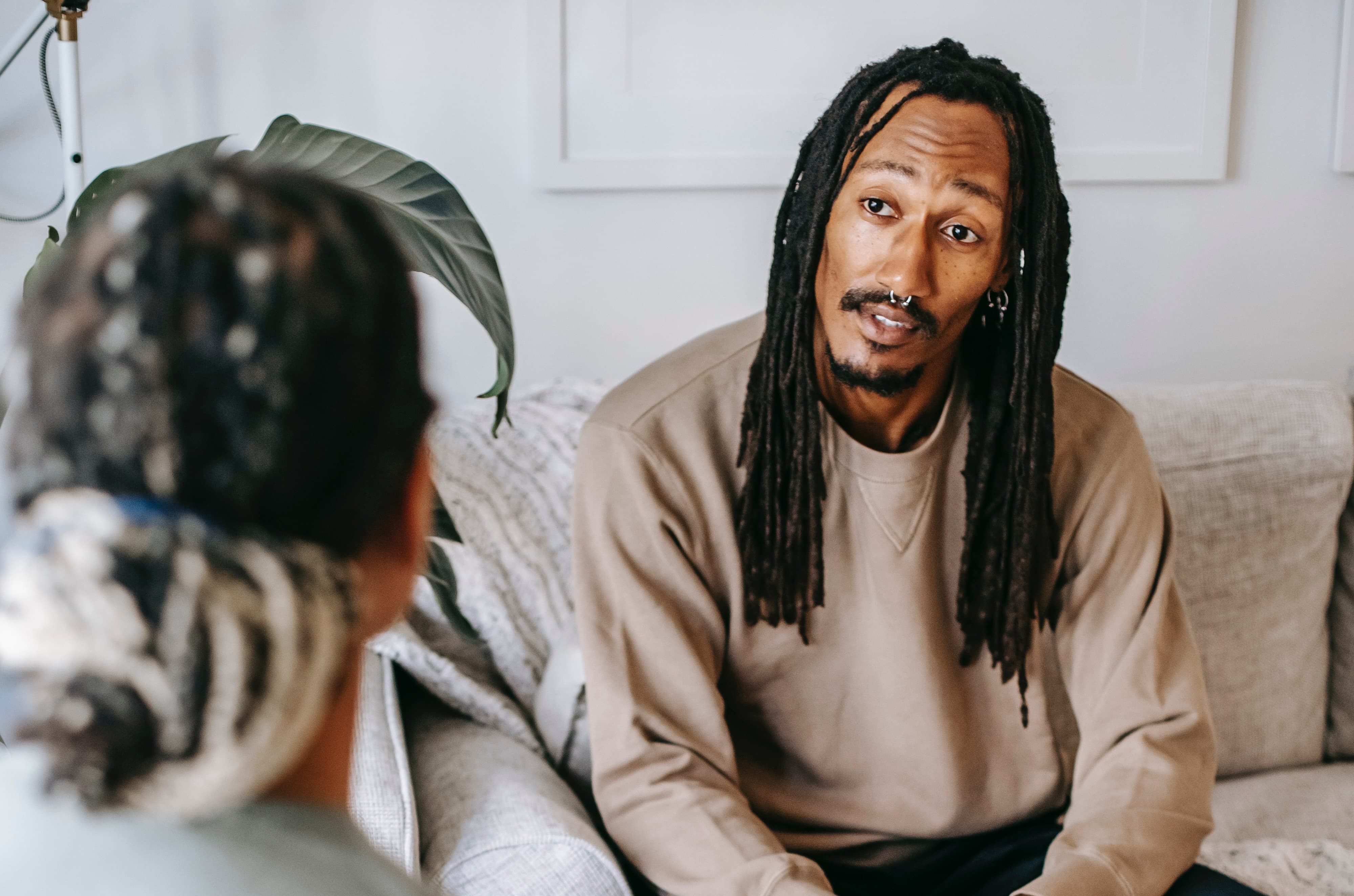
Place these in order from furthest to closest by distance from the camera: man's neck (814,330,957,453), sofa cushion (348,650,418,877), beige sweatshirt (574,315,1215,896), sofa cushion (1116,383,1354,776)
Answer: sofa cushion (1116,383,1354,776), man's neck (814,330,957,453), beige sweatshirt (574,315,1215,896), sofa cushion (348,650,418,877)

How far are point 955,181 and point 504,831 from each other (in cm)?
80

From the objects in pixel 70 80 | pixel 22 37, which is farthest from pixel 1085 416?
pixel 22 37

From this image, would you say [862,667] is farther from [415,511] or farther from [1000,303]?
[415,511]

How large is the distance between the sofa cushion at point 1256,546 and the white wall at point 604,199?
370 millimetres

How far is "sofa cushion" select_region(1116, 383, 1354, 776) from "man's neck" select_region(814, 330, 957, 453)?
50 centimetres

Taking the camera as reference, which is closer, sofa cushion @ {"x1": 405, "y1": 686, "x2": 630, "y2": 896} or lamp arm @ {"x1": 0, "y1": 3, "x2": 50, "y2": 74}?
sofa cushion @ {"x1": 405, "y1": 686, "x2": 630, "y2": 896}

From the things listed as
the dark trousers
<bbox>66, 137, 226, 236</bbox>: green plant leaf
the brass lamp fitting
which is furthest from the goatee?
the brass lamp fitting

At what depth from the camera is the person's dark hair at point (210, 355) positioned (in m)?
0.33

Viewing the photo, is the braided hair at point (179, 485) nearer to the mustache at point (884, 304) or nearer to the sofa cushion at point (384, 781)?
the sofa cushion at point (384, 781)

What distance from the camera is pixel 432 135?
1772 mm

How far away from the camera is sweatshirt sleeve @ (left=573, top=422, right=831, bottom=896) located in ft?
3.57

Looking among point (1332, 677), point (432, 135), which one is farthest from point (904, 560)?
point (432, 135)

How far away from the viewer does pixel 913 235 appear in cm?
117

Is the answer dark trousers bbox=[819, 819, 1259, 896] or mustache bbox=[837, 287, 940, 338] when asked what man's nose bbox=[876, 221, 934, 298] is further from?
dark trousers bbox=[819, 819, 1259, 896]
